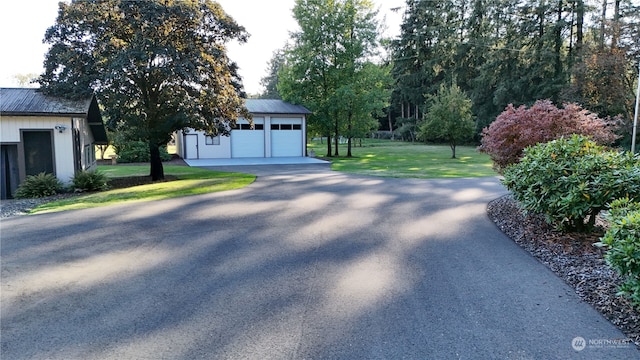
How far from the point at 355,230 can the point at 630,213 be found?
3.92 m

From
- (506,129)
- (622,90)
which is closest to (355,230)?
(506,129)

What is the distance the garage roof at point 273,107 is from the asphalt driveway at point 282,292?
1818 cm

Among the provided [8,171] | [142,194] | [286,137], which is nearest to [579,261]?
[142,194]

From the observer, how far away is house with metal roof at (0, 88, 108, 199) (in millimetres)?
11594

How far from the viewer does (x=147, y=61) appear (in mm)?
12508

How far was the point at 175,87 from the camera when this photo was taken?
13.8 metres

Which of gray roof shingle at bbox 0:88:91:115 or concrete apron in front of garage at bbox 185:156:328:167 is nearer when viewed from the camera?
gray roof shingle at bbox 0:88:91:115

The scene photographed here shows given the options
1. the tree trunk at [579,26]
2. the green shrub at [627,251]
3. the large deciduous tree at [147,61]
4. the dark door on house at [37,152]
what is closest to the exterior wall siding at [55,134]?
the dark door on house at [37,152]

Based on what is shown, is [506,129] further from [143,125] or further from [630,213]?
[143,125]

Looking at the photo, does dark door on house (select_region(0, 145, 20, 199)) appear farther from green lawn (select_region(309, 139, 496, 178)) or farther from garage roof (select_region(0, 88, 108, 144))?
green lawn (select_region(309, 139, 496, 178))

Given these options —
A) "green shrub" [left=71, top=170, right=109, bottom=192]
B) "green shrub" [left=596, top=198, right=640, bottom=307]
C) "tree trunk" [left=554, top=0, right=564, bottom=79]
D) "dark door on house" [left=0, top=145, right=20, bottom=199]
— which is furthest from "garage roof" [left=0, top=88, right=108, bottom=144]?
"tree trunk" [left=554, top=0, right=564, bottom=79]

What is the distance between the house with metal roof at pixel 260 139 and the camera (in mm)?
25438

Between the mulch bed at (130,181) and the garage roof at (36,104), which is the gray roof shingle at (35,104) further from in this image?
the mulch bed at (130,181)

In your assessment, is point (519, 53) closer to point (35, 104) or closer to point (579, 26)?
point (579, 26)
